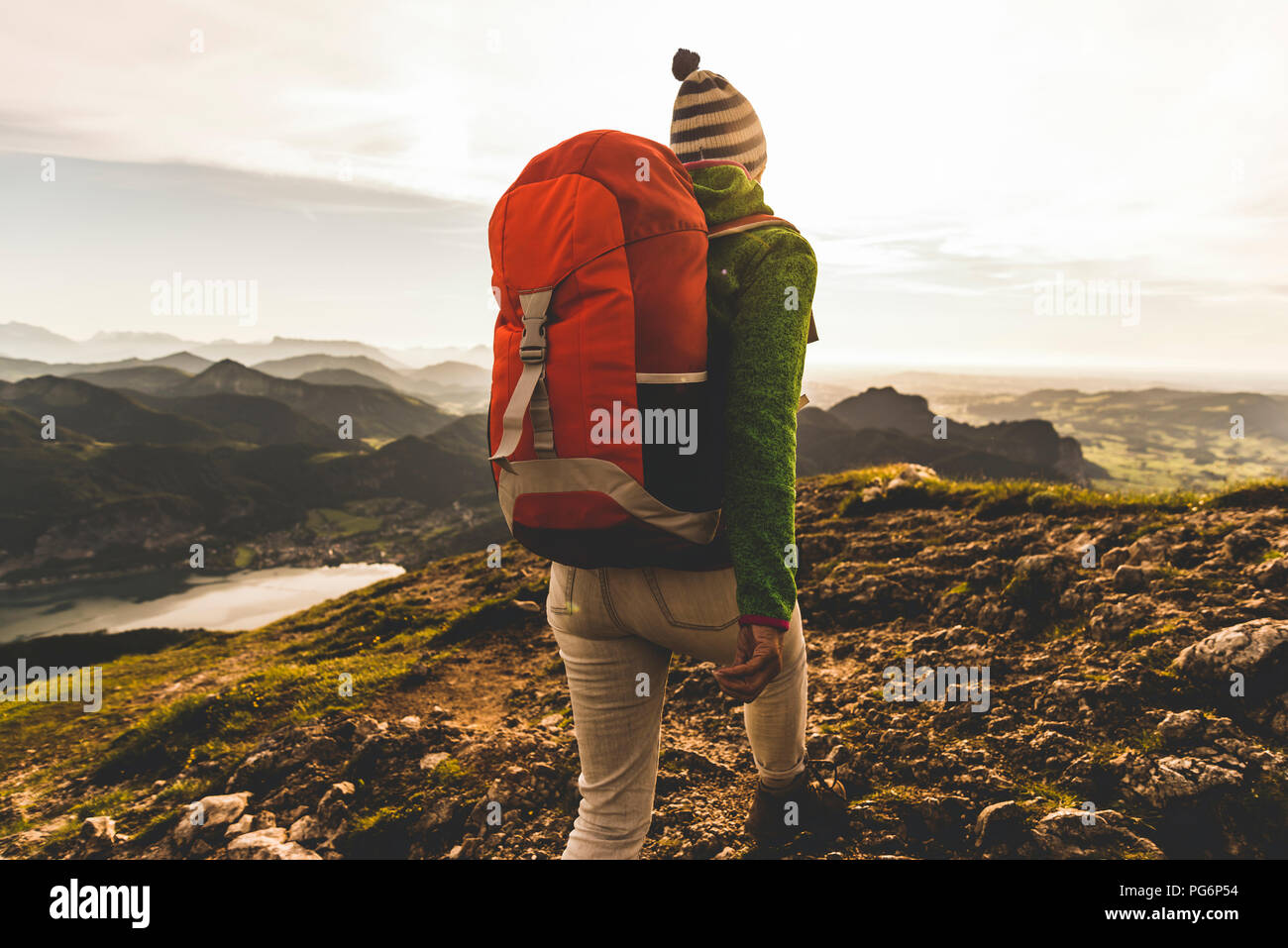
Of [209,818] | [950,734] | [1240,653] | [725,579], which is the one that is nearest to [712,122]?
[725,579]

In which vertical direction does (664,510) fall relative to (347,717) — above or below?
above

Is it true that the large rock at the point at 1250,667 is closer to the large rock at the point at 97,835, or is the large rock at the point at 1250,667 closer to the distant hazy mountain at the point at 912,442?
the large rock at the point at 97,835

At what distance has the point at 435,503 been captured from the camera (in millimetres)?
174000

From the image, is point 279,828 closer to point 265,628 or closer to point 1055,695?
point 1055,695

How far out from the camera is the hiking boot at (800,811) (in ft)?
11.5

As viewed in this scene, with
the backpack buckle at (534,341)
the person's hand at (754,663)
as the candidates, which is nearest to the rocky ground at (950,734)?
the person's hand at (754,663)

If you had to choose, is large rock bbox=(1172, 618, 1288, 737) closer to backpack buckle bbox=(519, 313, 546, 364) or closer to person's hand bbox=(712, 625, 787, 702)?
person's hand bbox=(712, 625, 787, 702)

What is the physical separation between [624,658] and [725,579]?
1.82ft

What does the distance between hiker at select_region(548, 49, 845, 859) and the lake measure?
336 feet

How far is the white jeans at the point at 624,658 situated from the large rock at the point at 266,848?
354 centimetres

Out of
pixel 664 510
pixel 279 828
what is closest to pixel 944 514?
pixel 664 510

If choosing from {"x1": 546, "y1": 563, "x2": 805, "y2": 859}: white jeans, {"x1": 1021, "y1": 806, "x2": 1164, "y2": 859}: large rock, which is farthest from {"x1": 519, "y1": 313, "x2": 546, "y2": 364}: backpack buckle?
{"x1": 1021, "y1": 806, "x2": 1164, "y2": 859}: large rock

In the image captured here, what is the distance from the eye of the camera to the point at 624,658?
2521 mm
